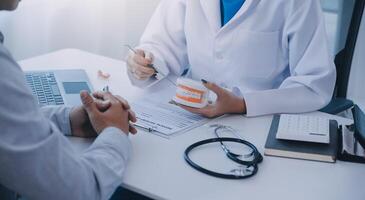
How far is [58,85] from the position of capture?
4.83 feet

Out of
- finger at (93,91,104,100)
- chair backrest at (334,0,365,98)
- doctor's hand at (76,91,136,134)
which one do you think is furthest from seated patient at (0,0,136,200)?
chair backrest at (334,0,365,98)

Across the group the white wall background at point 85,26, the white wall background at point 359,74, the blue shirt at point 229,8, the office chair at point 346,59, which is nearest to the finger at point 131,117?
the blue shirt at point 229,8

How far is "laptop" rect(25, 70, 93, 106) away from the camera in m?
1.37

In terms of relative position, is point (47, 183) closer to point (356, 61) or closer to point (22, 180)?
point (22, 180)

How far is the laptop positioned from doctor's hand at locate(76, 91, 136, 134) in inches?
8.2

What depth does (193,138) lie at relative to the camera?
1.20 meters

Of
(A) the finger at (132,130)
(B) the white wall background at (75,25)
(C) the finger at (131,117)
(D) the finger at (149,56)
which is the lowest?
(B) the white wall background at (75,25)

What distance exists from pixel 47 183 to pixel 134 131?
1.26 feet

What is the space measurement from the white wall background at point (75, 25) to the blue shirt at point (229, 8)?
1.02 m

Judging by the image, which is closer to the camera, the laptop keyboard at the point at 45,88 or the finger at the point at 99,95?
the finger at the point at 99,95

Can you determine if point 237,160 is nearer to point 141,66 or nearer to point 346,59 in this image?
point 141,66

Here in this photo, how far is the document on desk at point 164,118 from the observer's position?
1237 mm

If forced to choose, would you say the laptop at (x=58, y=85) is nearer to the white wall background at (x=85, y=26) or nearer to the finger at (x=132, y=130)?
the finger at (x=132, y=130)

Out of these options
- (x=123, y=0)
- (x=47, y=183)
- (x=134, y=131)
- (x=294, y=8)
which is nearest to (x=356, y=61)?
(x=294, y=8)
